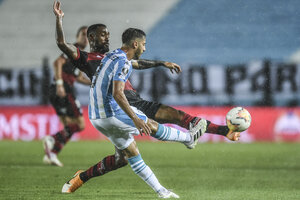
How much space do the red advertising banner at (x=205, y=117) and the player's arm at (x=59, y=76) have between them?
16.0 feet

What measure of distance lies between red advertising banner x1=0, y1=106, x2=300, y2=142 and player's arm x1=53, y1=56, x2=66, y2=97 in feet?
16.0

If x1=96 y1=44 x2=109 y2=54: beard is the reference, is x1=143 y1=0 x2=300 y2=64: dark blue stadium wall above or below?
below

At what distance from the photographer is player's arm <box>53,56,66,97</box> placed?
902 cm

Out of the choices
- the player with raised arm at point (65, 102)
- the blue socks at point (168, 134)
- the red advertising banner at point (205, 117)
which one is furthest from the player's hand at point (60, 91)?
the red advertising banner at point (205, 117)

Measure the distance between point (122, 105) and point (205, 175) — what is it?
3.11 metres

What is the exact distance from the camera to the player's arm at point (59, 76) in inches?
355

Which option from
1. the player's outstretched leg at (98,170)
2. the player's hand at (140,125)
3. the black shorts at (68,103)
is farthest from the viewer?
the black shorts at (68,103)

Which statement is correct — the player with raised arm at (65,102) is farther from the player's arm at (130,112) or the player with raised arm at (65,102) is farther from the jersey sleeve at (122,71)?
the player's arm at (130,112)

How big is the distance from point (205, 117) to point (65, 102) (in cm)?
538

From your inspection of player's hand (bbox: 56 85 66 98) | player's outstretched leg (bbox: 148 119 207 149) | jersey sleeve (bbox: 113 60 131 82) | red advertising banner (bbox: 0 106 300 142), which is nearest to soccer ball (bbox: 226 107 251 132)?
player's outstretched leg (bbox: 148 119 207 149)

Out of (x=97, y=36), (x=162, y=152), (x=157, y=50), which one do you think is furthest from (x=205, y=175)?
(x=157, y=50)

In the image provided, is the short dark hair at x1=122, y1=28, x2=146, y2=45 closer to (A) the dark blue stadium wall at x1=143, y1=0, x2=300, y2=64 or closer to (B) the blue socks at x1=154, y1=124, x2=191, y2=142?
(B) the blue socks at x1=154, y1=124, x2=191, y2=142

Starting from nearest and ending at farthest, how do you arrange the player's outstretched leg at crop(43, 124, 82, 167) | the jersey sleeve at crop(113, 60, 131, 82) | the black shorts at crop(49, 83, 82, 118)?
1. the jersey sleeve at crop(113, 60, 131, 82)
2. the player's outstretched leg at crop(43, 124, 82, 167)
3. the black shorts at crop(49, 83, 82, 118)

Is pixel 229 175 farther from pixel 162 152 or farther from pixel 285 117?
pixel 285 117
